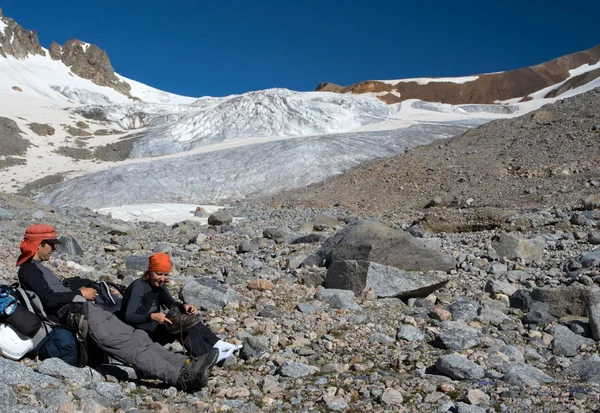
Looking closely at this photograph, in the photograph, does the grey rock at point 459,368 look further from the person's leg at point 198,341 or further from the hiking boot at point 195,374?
the person's leg at point 198,341

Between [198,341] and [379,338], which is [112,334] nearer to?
[198,341]

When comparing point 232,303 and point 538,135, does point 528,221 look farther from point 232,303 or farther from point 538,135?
point 538,135

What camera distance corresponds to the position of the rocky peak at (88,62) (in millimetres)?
124188

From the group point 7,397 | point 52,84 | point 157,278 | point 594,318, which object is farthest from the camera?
point 52,84

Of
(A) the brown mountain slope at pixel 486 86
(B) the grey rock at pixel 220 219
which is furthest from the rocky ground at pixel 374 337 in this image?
(A) the brown mountain slope at pixel 486 86

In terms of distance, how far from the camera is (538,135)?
26.9 meters

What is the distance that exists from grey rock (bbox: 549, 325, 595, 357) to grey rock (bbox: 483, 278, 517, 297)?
5.95ft

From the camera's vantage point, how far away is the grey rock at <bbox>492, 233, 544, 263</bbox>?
9680 millimetres

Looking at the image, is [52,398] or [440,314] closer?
[52,398]

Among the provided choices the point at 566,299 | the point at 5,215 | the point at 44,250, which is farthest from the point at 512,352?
the point at 5,215

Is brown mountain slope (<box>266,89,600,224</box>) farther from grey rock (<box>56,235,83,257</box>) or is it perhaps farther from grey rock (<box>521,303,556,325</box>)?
grey rock (<box>56,235,83,257</box>)

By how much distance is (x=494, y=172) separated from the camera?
23.5m

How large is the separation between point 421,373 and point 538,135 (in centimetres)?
2498

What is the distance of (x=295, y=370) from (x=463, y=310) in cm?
262
